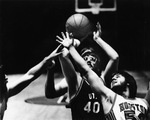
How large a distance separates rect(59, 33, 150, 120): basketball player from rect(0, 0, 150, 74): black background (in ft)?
47.5

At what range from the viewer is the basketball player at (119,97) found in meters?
3.47

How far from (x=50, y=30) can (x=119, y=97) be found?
1579 cm

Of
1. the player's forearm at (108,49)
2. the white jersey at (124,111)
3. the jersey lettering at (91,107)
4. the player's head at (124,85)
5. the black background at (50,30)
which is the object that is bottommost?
the black background at (50,30)

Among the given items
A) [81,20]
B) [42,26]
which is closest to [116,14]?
[42,26]

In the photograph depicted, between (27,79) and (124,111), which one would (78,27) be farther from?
(124,111)

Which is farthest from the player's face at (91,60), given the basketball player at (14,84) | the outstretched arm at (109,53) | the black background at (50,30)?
the black background at (50,30)

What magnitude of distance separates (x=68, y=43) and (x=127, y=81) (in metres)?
0.77

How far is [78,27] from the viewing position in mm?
4648

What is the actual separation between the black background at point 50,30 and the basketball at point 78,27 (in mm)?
13307

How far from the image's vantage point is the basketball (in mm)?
4625

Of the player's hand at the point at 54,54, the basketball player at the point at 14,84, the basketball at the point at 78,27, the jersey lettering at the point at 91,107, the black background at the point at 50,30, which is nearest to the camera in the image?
the basketball player at the point at 14,84

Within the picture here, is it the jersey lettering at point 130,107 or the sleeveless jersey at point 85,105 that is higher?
the jersey lettering at point 130,107

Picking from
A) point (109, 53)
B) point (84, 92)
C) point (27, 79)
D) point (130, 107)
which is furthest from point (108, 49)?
point (27, 79)

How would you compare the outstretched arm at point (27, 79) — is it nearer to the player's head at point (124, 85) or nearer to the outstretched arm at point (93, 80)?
the outstretched arm at point (93, 80)
